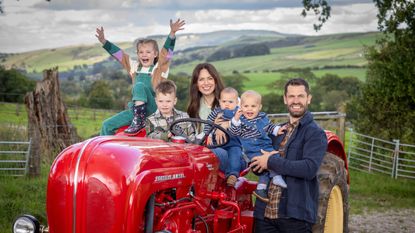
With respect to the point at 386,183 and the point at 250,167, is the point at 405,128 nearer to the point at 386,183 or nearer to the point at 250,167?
the point at 386,183

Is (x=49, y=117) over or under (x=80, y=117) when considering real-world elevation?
over

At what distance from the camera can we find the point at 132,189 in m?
4.07

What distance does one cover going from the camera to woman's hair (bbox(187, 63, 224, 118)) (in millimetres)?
6250

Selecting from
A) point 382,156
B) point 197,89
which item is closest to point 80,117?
point 382,156

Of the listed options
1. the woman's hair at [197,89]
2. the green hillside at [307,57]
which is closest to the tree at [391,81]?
the woman's hair at [197,89]

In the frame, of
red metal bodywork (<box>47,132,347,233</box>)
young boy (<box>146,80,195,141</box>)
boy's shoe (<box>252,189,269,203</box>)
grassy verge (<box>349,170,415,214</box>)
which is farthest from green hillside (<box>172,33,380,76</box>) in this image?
red metal bodywork (<box>47,132,347,233</box>)

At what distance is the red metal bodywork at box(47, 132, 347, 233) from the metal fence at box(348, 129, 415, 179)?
10123 millimetres

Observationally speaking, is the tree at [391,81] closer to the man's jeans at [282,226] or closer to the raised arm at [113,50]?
the raised arm at [113,50]

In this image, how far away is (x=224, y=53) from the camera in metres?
44.2

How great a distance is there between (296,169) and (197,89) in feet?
6.13

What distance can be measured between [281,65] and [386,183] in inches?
1086

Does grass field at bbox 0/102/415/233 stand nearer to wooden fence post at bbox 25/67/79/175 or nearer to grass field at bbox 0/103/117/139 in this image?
wooden fence post at bbox 25/67/79/175

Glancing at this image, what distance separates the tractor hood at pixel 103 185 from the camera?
160 inches

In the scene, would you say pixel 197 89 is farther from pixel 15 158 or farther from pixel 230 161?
pixel 15 158
